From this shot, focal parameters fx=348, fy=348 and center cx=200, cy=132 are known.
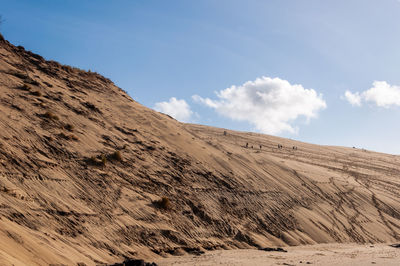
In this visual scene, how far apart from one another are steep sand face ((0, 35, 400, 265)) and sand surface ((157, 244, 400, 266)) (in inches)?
27.6

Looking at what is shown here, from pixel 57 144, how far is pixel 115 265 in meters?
6.66

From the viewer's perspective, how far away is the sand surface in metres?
10.8

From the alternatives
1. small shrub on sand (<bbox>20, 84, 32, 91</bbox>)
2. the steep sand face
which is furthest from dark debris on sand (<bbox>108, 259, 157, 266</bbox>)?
small shrub on sand (<bbox>20, 84, 32, 91</bbox>)

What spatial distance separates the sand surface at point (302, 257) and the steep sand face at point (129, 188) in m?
0.70

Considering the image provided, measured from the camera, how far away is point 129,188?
13.7 meters

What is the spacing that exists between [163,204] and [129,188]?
4.92ft

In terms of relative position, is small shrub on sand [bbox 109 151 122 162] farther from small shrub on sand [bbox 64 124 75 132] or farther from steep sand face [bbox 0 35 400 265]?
small shrub on sand [bbox 64 124 75 132]

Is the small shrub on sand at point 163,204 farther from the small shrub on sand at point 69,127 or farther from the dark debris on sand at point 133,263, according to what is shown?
the small shrub on sand at point 69,127

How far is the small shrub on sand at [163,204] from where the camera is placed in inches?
525

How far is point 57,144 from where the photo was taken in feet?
46.0

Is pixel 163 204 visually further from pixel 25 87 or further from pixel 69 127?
pixel 25 87

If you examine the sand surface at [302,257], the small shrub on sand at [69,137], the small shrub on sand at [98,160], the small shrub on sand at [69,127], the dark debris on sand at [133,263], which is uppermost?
the small shrub on sand at [69,127]

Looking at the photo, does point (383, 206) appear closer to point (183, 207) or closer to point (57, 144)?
point (183, 207)

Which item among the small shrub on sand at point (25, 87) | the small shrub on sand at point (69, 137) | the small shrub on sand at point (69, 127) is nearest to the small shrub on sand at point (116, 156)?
the small shrub on sand at point (69, 137)
